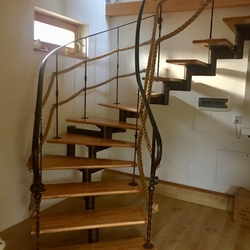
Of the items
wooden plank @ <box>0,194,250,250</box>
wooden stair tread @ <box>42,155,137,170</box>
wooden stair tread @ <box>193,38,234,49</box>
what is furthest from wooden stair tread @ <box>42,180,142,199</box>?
wooden stair tread @ <box>193,38,234,49</box>

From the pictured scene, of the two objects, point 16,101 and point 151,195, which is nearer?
point 151,195

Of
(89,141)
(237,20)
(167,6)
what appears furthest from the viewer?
(167,6)

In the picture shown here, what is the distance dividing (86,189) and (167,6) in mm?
2364

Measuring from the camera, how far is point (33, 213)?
2.03 metres

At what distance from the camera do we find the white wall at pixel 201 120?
10.2 ft

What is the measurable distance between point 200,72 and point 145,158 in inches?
58.6

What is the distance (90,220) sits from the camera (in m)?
2.15

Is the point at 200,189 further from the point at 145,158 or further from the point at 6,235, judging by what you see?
the point at 6,235

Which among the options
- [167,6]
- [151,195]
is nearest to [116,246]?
[151,195]

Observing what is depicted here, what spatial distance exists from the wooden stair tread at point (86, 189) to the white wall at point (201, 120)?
49.2 inches

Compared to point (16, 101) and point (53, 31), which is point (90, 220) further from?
point (53, 31)

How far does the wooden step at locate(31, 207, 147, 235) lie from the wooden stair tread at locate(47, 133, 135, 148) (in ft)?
2.18

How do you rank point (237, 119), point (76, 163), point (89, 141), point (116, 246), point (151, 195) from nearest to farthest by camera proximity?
point (151, 195) < point (116, 246) < point (76, 163) < point (89, 141) < point (237, 119)

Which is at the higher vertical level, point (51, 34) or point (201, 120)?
point (51, 34)
